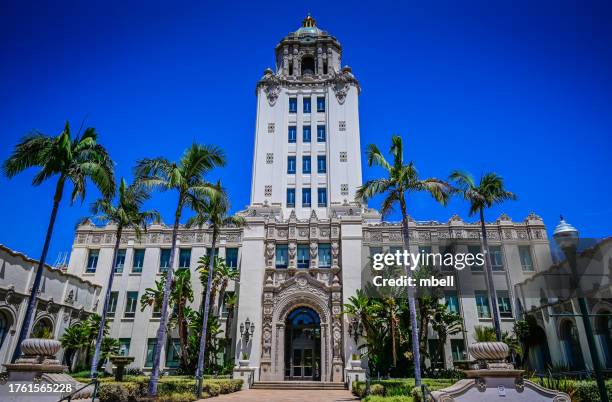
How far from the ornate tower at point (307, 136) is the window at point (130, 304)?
1395 centimetres

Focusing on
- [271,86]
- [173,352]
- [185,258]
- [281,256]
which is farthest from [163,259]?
[271,86]

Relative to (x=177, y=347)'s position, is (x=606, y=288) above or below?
above

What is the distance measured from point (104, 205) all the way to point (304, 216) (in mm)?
18911

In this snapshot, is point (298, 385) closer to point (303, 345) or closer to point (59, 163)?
point (303, 345)

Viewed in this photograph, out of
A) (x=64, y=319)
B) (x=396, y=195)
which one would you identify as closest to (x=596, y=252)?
(x=396, y=195)

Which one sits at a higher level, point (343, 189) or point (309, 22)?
point (309, 22)

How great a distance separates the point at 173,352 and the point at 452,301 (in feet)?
78.6

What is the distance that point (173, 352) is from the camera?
33.5 metres

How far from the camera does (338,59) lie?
50.4m

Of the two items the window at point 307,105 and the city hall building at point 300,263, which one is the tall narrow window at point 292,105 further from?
the city hall building at point 300,263

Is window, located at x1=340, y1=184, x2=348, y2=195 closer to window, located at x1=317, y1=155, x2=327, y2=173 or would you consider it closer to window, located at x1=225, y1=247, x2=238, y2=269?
window, located at x1=317, y1=155, x2=327, y2=173

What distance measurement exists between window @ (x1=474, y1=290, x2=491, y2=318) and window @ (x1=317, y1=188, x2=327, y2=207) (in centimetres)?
1635

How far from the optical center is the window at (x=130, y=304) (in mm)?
35219

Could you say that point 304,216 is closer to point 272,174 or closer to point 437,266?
point 272,174
